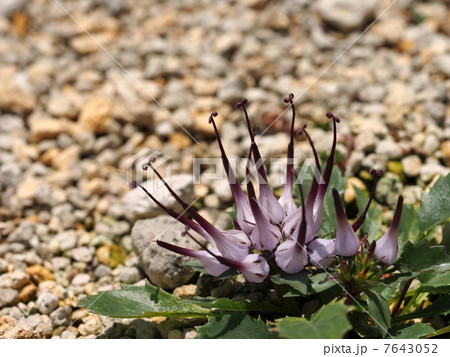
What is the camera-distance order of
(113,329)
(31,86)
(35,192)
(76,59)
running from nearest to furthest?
(113,329)
(35,192)
(31,86)
(76,59)

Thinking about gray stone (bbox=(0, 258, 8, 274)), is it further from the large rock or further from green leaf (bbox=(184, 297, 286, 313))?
green leaf (bbox=(184, 297, 286, 313))

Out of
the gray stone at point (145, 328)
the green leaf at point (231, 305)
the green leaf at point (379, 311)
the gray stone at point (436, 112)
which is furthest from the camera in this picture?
the gray stone at point (436, 112)

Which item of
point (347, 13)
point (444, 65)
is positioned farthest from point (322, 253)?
point (347, 13)

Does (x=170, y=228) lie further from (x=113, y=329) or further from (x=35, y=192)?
(x=35, y=192)

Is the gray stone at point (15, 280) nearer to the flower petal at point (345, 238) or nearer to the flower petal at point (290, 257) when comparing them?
the flower petal at point (290, 257)

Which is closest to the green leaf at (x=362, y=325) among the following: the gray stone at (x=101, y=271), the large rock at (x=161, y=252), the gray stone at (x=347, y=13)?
the large rock at (x=161, y=252)
